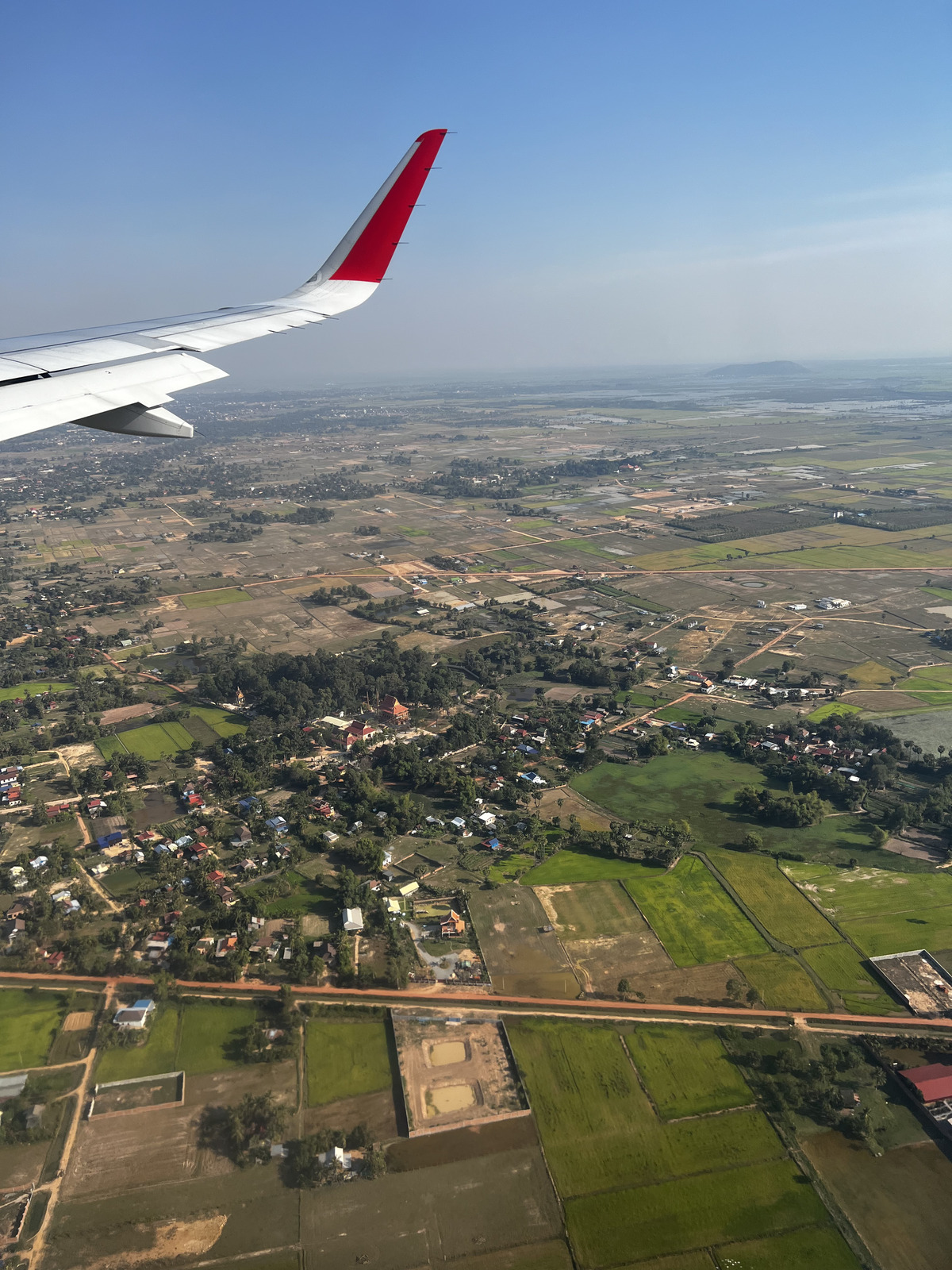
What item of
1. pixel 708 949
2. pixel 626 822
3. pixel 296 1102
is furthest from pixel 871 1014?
pixel 296 1102

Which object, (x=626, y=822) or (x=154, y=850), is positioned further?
(x=626, y=822)

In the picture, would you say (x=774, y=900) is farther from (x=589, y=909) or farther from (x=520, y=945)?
(x=520, y=945)

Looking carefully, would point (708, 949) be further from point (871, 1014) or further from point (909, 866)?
point (909, 866)

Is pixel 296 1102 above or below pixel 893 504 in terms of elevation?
below

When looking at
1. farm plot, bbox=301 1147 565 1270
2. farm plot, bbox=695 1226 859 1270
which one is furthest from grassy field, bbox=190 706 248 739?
farm plot, bbox=695 1226 859 1270

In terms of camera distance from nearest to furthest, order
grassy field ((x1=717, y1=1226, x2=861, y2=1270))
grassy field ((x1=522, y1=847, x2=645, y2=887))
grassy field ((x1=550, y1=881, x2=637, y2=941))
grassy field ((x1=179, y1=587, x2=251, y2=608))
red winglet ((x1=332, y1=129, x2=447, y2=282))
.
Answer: red winglet ((x1=332, y1=129, x2=447, y2=282)) → grassy field ((x1=717, y1=1226, x2=861, y2=1270)) → grassy field ((x1=550, y1=881, x2=637, y2=941)) → grassy field ((x1=522, y1=847, x2=645, y2=887)) → grassy field ((x1=179, y1=587, x2=251, y2=608))

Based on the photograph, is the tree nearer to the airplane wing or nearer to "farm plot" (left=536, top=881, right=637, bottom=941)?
"farm plot" (left=536, top=881, right=637, bottom=941)

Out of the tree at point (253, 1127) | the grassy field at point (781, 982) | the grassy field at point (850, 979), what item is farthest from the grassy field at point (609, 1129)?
the tree at point (253, 1127)

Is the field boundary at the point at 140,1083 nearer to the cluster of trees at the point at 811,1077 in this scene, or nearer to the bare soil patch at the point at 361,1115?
the bare soil patch at the point at 361,1115
